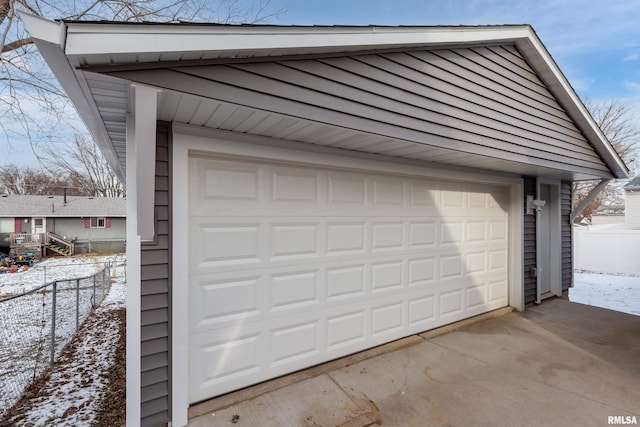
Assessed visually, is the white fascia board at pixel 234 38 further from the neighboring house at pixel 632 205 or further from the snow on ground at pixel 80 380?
the neighboring house at pixel 632 205

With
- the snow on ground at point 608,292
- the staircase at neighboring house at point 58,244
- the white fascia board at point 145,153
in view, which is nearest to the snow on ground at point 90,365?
the snow on ground at point 608,292

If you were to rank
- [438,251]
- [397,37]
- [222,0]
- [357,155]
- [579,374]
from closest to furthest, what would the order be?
1. [397,37]
2. [579,374]
3. [357,155]
4. [438,251]
5. [222,0]

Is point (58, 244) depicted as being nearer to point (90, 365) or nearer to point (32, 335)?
point (32, 335)

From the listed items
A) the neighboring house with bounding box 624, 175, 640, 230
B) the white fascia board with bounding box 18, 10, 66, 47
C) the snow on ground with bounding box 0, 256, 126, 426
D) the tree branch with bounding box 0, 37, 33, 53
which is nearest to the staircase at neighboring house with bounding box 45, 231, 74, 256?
the snow on ground with bounding box 0, 256, 126, 426

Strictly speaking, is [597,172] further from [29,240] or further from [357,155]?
[29,240]

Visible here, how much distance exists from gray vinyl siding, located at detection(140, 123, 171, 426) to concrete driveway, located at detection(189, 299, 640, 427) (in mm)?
342

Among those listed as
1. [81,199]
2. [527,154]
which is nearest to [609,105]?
[527,154]

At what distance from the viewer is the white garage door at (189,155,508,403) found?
2670 mm

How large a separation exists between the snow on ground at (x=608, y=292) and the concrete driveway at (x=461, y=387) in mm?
2195

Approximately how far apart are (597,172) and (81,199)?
25677 mm

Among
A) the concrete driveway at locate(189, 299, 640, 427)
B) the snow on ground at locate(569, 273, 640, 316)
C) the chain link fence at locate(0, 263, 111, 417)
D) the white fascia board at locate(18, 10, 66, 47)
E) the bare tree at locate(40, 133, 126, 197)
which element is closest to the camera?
the white fascia board at locate(18, 10, 66, 47)

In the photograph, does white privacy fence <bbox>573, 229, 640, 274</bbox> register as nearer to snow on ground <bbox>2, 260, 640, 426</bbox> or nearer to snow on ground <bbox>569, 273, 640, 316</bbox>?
snow on ground <bbox>569, 273, 640, 316</bbox>

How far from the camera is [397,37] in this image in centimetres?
269

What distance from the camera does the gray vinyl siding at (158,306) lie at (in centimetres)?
232
